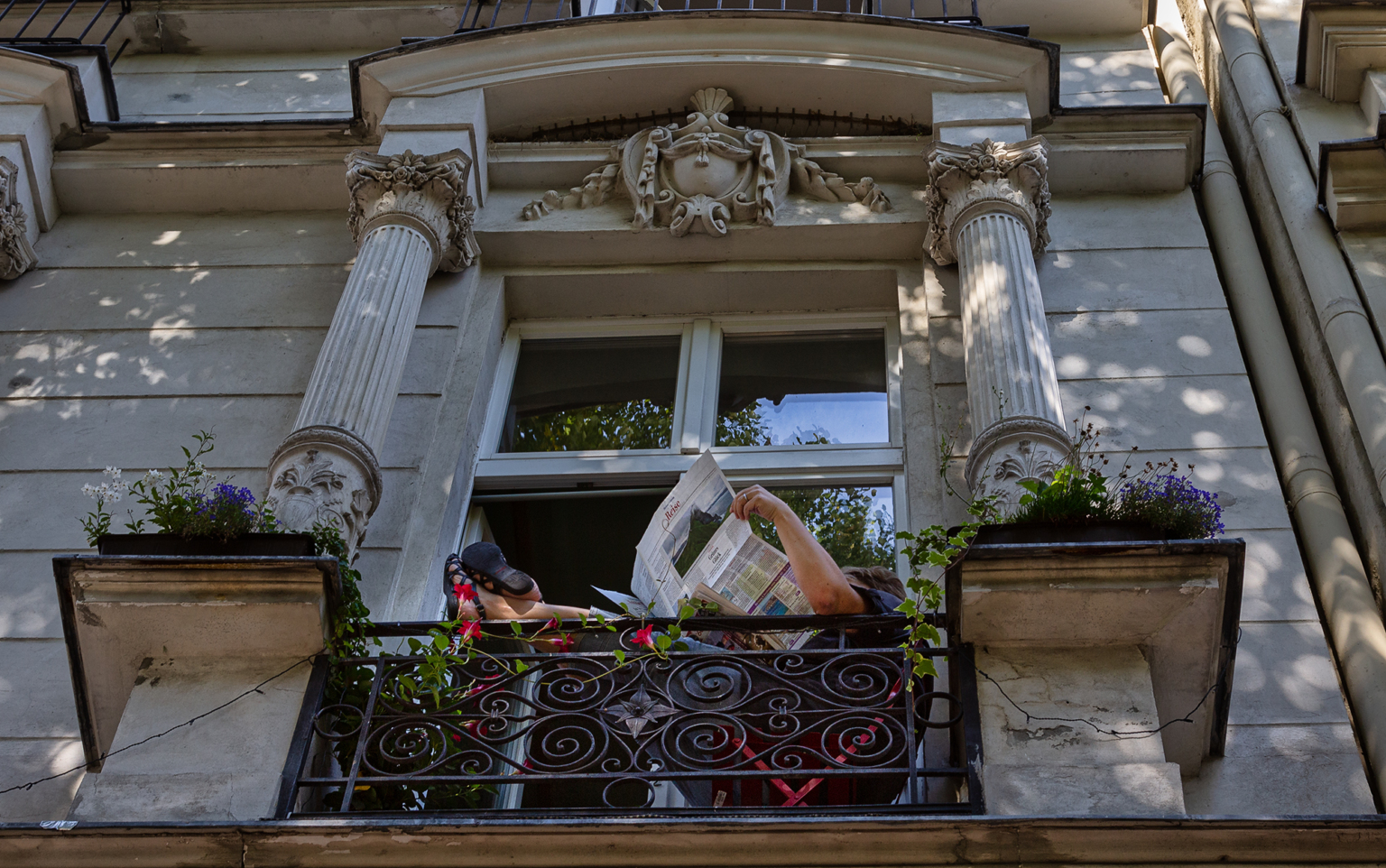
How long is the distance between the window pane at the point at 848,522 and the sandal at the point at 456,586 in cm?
143

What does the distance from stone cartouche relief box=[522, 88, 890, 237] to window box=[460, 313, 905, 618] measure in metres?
0.58

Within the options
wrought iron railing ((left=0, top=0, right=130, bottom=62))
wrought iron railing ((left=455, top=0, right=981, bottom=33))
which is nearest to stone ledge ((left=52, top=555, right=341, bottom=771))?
wrought iron railing ((left=455, top=0, right=981, bottom=33))

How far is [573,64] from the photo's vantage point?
27.3 ft

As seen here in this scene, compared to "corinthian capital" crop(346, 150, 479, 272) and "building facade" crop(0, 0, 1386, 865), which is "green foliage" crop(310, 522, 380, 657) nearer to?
"building facade" crop(0, 0, 1386, 865)

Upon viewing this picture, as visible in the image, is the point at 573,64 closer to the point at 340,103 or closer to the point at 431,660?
the point at 340,103

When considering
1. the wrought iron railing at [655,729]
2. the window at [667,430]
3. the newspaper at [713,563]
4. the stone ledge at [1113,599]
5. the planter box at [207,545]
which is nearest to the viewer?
the wrought iron railing at [655,729]

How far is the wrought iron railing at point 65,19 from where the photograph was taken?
411 inches

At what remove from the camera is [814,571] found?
5.21 meters

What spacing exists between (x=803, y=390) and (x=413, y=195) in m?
2.24

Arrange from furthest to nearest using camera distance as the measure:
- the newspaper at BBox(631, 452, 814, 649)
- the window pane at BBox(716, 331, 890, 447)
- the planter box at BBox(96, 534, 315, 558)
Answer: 1. the window pane at BBox(716, 331, 890, 447)
2. the newspaper at BBox(631, 452, 814, 649)
3. the planter box at BBox(96, 534, 315, 558)

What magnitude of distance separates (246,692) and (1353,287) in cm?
549

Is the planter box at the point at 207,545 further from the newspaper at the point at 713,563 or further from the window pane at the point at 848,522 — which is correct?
the window pane at the point at 848,522

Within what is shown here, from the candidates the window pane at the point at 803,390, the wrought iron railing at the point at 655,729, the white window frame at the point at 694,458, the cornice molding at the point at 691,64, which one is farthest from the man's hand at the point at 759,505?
the cornice molding at the point at 691,64

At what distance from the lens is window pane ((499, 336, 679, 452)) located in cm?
731
